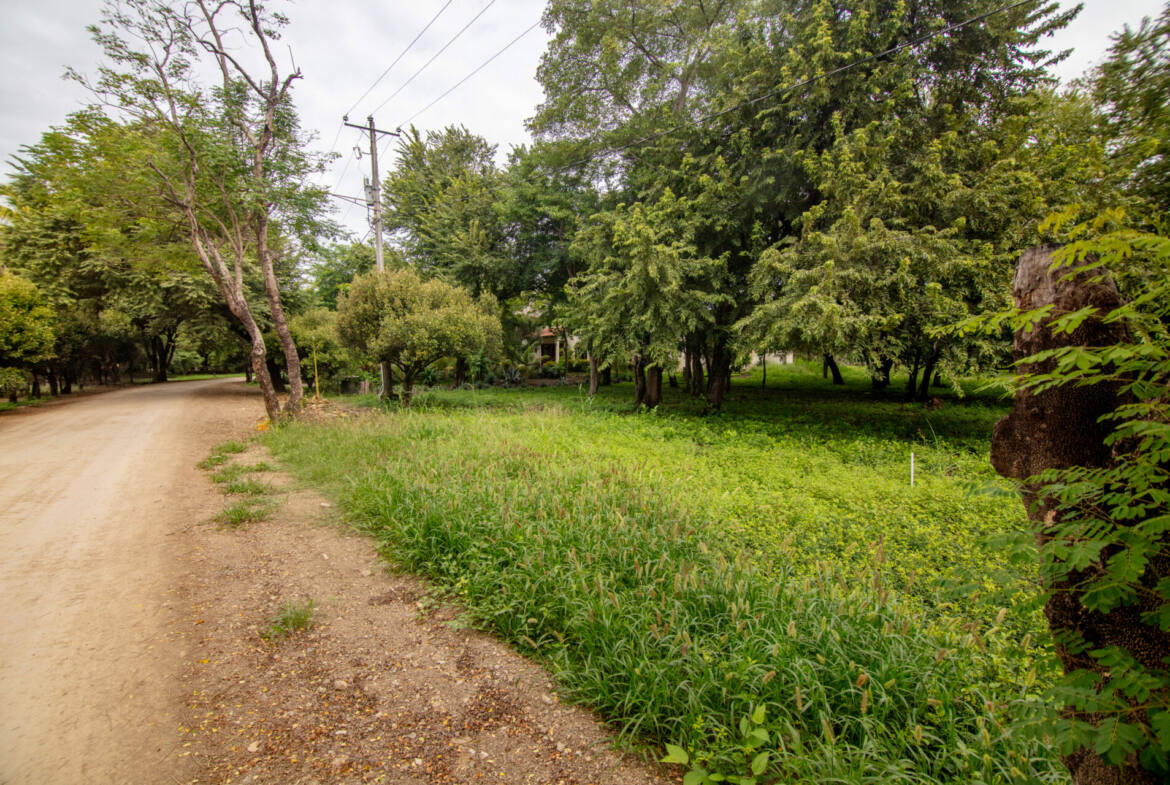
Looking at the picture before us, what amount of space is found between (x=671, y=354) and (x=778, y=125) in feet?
18.0

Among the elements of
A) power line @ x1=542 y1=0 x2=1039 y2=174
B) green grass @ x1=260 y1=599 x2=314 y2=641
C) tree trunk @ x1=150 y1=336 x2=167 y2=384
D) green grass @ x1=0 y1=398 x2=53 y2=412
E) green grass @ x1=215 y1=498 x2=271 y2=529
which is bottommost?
green grass @ x1=260 y1=599 x2=314 y2=641

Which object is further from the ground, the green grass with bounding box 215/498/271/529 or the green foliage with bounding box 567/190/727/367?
the green foliage with bounding box 567/190/727/367

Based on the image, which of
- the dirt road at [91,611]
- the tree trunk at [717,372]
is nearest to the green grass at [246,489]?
the dirt road at [91,611]

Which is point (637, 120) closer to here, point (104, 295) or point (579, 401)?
point (579, 401)

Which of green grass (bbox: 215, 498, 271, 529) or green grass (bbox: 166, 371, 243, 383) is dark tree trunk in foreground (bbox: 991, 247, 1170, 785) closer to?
green grass (bbox: 215, 498, 271, 529)

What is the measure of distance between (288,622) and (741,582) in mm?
3168

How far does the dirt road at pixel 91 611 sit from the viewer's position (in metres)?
2.17

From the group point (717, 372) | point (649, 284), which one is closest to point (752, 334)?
point (649, 284)

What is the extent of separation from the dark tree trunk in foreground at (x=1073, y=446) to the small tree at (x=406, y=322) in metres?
11.4

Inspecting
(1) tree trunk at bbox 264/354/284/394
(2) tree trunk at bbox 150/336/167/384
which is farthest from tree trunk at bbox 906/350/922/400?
(2) tree trunk at bbox 150/336/167/384

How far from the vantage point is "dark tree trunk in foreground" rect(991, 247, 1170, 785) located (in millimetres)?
1456

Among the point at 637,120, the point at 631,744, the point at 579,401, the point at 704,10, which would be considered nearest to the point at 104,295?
the point at 579,401

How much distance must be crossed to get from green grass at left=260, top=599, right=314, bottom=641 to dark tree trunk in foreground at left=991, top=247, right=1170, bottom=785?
409 centimetres

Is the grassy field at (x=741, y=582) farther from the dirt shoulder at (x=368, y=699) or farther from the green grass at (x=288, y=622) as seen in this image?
the green grass at (x=288, y=622)
